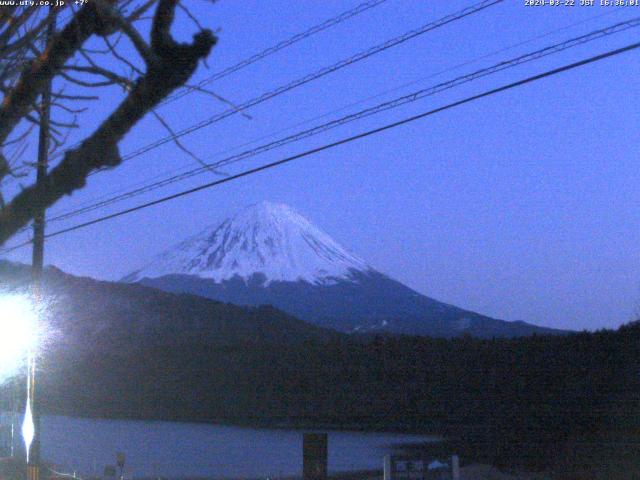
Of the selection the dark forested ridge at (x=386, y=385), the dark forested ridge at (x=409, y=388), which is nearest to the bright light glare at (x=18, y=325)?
the dark forested ridge at (x=386, y=385)

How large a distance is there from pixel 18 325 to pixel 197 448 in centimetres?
1934

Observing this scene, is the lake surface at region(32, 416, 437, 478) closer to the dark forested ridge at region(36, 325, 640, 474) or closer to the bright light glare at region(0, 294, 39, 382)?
the dark forested ridge at region(36, 325, 640, 474)

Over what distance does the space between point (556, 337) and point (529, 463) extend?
14.8 meters

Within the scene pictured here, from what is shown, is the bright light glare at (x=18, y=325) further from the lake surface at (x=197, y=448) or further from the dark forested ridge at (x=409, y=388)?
the dark forested ridge at (x=409, y=388)

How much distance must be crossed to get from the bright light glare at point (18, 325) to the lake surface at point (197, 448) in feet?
14.0

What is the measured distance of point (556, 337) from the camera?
40.6 meters

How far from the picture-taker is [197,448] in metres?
33.6

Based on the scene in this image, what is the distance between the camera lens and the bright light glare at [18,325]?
14695mm

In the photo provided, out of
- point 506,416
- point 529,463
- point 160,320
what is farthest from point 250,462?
point 160,320

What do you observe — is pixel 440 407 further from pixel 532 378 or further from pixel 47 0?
pixel 47 0

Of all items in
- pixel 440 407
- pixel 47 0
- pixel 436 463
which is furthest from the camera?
pixel 440 407

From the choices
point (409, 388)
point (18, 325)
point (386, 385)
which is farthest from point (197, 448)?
point (18, 325)

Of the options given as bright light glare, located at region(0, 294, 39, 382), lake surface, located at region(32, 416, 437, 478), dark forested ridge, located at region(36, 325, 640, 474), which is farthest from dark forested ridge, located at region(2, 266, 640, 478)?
bright light glare, located at region(0, 294, 39, 382)

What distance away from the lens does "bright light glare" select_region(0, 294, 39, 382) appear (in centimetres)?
1470
